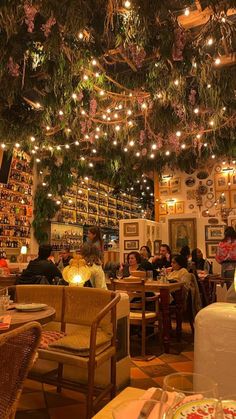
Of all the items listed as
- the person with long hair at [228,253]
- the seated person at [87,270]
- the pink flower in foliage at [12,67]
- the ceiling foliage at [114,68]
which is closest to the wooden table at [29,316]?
the seated person at [87,270]

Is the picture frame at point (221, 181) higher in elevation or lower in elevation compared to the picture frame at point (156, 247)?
higher

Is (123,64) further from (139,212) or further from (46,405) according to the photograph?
(139,212)

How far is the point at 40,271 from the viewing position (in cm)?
478

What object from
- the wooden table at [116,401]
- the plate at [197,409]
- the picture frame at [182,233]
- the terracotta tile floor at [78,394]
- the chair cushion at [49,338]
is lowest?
the terracotta tile floor at [78,394]

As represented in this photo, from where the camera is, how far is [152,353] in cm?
462

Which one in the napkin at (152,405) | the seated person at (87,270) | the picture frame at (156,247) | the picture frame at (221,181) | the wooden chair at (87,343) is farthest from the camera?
the picture frame at (221,181)

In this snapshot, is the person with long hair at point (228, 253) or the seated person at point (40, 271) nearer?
the seated person at point (40, 271)

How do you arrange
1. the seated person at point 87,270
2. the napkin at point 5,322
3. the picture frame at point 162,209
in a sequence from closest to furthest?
the napkin at point 5,322 < the seated person at point 87,270 < the picture frame at point 162,209

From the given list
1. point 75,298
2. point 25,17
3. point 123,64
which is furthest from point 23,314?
point 123,64

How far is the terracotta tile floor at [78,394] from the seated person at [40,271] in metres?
1.34

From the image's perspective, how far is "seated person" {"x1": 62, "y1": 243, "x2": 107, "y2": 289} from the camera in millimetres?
3840

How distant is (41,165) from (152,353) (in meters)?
7.05

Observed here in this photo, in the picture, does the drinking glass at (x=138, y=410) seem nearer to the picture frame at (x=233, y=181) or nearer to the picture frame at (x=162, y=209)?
the picture frame at (x=233, y=181)

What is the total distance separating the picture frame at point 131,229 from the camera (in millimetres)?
10188
